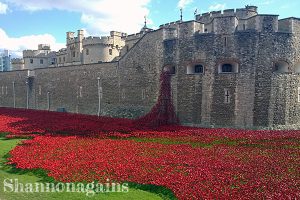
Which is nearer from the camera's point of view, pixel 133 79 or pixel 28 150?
pixel 28 150

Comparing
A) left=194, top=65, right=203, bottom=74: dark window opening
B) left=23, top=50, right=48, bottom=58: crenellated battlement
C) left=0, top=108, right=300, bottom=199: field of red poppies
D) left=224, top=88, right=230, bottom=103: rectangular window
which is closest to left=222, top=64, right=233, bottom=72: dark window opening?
left=224, top=88, right=230, bottom=103: rectangular window

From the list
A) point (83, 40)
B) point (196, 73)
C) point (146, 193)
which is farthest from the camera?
point (83, 40)

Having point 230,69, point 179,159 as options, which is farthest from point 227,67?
point 179,159

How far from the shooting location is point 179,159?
14.5 m

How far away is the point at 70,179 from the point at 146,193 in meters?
3.29

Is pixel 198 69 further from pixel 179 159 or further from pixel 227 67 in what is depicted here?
pixel 179 159

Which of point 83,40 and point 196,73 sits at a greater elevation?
point 83,40

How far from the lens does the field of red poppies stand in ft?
35.7

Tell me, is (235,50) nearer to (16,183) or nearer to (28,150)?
(28,150)

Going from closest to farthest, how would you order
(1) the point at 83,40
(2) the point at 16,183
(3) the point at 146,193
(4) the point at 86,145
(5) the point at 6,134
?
(3) the point at 146,193
(2) the point at 16,183
(4) the point at 86,145
(5) the point at 6,134
(1) the point at 83,40

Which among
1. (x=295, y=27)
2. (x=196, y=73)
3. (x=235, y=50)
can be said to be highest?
(x=295, y=27)

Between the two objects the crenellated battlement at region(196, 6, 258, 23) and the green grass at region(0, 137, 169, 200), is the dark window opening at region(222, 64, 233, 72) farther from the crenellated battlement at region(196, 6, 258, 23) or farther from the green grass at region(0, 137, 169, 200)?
the green grass at region(0, 137, 169, 200)

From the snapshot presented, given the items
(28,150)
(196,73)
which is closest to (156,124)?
(196,73)

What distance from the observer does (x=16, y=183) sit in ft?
38.4
